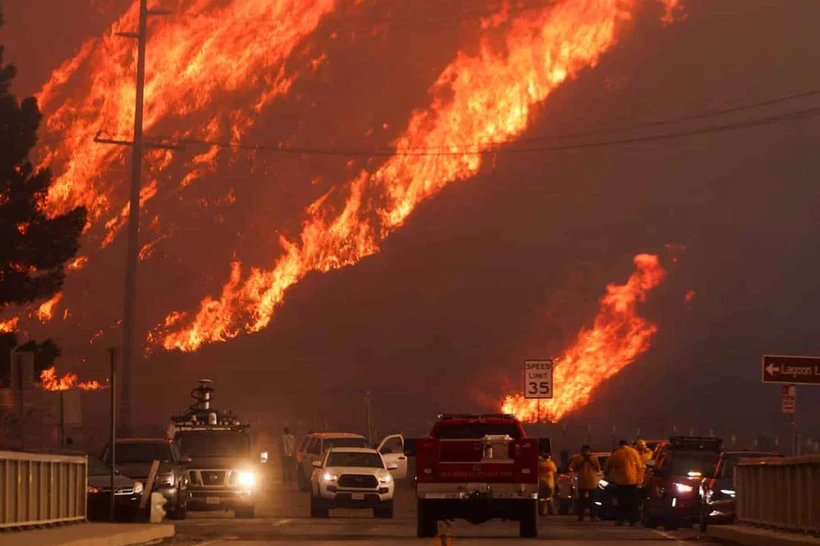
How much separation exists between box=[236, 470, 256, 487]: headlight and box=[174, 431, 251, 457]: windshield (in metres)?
1.56

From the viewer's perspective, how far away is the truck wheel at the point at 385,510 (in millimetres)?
45375

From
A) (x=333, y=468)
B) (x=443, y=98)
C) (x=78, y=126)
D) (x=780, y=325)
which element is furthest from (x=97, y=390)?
(x=333, y=468)

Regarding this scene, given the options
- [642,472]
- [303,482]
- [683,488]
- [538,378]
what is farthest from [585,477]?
[303,482]

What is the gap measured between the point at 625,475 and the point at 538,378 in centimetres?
720

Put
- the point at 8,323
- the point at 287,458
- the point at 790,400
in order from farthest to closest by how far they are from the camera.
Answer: the point at 8,323 → the point at 287,458 → the point at 790,400

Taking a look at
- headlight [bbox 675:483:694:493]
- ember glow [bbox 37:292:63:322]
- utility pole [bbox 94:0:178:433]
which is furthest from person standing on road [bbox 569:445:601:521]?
ember glow [bbox 37:292:63:322]

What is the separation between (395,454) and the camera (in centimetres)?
6253

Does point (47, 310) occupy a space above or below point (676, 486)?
above

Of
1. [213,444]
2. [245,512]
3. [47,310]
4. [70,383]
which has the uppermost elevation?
[47,310]

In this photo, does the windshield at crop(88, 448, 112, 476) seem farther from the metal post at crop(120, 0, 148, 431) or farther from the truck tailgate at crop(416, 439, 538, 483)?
the metal post at crop(120, 0, 148, 431)

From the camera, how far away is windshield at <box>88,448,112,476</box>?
1566 inches

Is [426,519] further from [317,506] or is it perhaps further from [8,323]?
[8,323]

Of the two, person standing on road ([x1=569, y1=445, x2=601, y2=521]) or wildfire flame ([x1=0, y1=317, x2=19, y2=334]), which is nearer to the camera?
person standing on road ([x1=569, y1=445, x2=601, y2=521])

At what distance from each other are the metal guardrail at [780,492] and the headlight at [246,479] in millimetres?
14430
